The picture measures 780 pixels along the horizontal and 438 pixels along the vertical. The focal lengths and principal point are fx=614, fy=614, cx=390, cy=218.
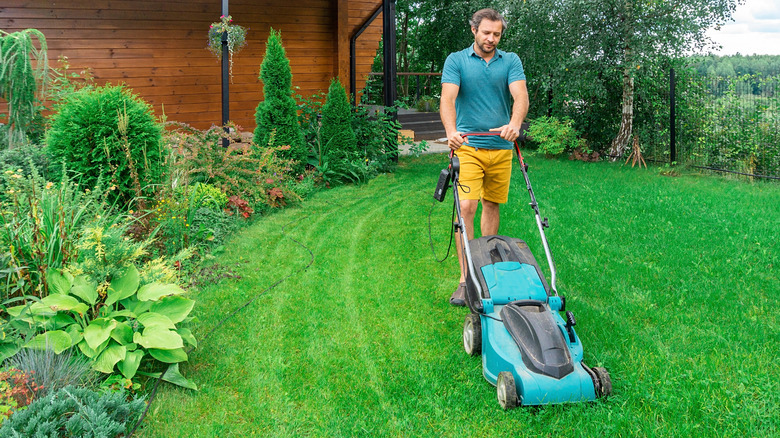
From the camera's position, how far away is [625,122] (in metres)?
10.4

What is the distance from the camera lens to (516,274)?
3.23 metres

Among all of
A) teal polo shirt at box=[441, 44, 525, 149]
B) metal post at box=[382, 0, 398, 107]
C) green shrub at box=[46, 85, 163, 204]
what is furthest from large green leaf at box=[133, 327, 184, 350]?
metal post at box=[382, 0, 398, 107]

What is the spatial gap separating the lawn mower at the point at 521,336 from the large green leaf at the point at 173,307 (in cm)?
152

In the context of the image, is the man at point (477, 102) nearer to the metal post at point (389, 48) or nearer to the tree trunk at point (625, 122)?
the metal post at point (389, 48)

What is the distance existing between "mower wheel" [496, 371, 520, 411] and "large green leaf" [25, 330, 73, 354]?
2.05 meters

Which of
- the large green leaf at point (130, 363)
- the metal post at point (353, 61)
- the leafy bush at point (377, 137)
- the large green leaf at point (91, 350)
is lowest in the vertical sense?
the large green leaf at point (130, 363)

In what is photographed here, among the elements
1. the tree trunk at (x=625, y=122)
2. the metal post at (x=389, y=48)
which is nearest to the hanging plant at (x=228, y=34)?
the metal post at (x=389, y=48)

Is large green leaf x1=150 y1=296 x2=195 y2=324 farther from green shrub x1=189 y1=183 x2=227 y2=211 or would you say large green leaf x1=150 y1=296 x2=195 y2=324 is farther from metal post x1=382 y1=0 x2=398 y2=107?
metal post x1=382 y1=0 x2=398 y2=107

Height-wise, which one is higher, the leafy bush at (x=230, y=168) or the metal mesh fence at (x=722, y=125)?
the metal mesh fence at (x=722, y=125)

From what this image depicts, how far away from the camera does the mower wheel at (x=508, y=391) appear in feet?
9.07

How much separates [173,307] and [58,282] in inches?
22.8

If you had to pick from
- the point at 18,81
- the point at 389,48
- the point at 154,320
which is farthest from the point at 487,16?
the point at 389,48

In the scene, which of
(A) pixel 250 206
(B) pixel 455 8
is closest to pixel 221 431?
(A) pixel 250 206

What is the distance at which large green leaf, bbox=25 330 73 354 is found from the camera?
2881 mm
